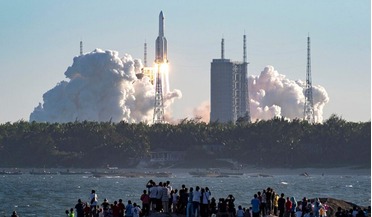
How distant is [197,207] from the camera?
71.1m

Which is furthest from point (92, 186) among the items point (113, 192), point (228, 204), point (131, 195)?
point (228, 204)

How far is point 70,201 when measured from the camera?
139500 mm

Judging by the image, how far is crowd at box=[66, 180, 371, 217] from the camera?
2801 inches

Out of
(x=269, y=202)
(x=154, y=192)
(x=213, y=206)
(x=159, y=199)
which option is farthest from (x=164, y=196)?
(x=269, y=202)

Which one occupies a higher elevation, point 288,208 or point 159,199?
point 159,199

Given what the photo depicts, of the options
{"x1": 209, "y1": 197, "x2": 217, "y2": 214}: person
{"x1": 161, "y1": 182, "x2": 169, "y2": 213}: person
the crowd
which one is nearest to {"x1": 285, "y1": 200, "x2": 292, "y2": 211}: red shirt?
the crowd

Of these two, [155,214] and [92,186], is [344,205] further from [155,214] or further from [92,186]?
[92,186]

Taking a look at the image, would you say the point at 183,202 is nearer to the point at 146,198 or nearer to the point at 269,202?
the point at 146,198

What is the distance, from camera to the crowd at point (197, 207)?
71156mm

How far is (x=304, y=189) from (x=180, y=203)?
10669 cm

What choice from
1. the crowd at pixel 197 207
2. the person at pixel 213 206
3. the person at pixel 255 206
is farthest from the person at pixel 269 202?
the person at pixel 213 206

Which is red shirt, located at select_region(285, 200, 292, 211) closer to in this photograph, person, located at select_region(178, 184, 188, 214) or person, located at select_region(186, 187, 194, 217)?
person, located at select_region(178, 184, 188, 214)

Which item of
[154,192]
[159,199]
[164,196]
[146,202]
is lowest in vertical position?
[146,202]

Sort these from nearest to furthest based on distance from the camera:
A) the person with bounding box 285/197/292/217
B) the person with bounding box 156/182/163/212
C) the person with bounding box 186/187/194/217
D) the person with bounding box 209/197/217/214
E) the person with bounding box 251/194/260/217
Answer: the person with bounding box 186/187/194/217
the person with bounding box 251/194/260/217
the person with bounding box 209/197/217/214
the person with bounding box 156/182/163/212
the person with bounding box 285/197/292/217
